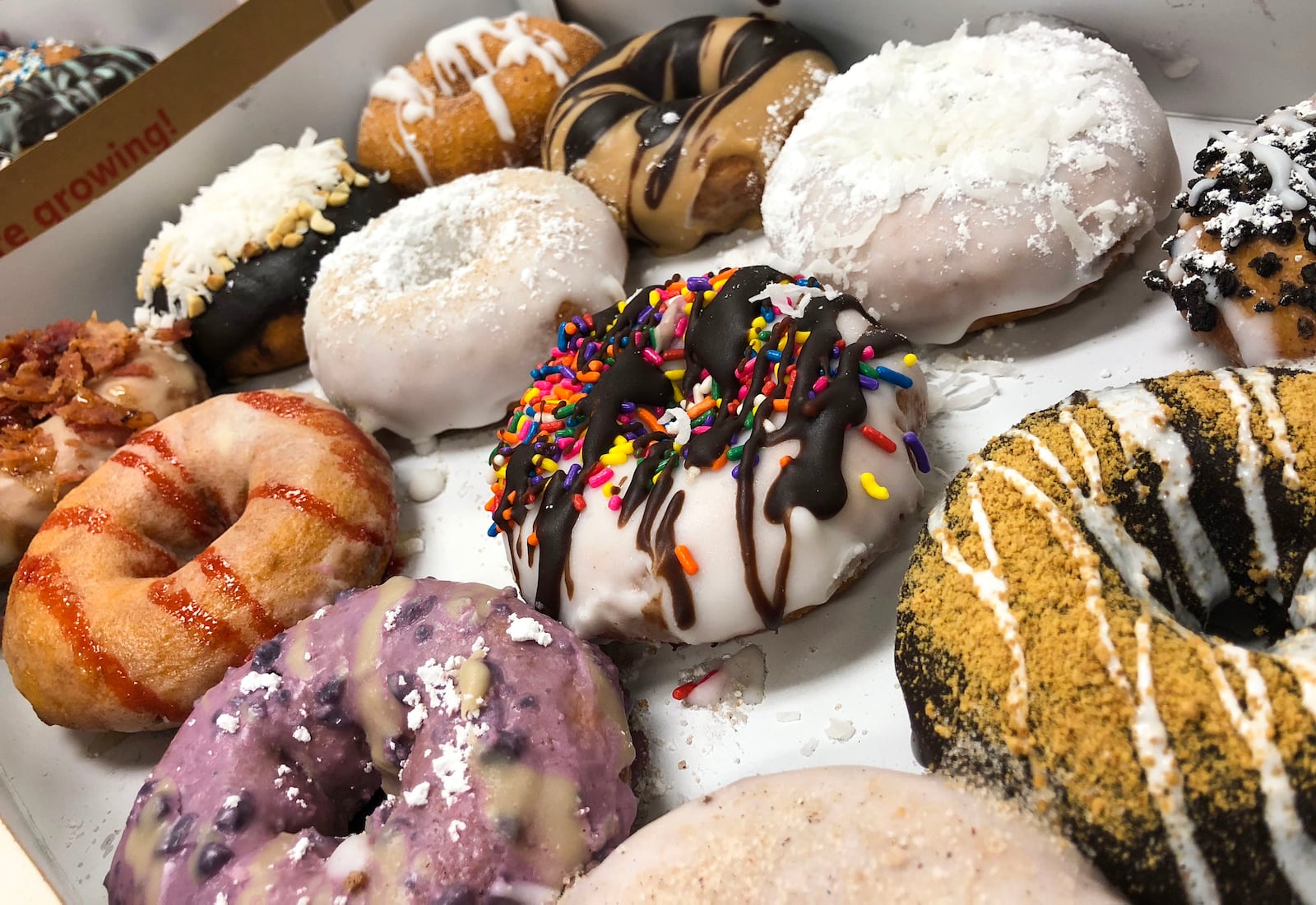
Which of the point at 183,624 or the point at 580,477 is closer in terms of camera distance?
the point at 580,477

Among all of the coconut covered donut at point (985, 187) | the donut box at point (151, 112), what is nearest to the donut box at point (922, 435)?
the donut box at point (151, 112)

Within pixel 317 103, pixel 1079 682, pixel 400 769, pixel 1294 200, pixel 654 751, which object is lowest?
pixel 654 751

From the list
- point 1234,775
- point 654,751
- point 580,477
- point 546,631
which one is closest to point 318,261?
point 580,477

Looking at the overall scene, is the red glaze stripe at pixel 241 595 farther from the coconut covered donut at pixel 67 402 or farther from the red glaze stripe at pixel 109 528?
the coconut covered donut at pixel 67 402

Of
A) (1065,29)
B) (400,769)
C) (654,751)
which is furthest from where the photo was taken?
(1065,29)

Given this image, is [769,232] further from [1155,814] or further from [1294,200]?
[1155,814]

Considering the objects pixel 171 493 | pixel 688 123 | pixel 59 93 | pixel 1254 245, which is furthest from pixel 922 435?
pixel 59 93

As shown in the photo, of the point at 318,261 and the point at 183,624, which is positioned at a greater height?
the point at 318,261

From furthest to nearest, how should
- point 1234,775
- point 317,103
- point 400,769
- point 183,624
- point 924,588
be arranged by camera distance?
point 317,103 < point 183,624 < point 400,769 < point 924,588 < point 1234,775

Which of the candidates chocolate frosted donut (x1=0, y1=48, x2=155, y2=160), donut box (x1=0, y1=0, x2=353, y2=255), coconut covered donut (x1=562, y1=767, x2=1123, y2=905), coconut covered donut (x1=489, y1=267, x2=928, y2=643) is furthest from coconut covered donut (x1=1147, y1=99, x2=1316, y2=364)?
chocolate frosted donut (x1=0, y1=48, x2=155, y2=160)
